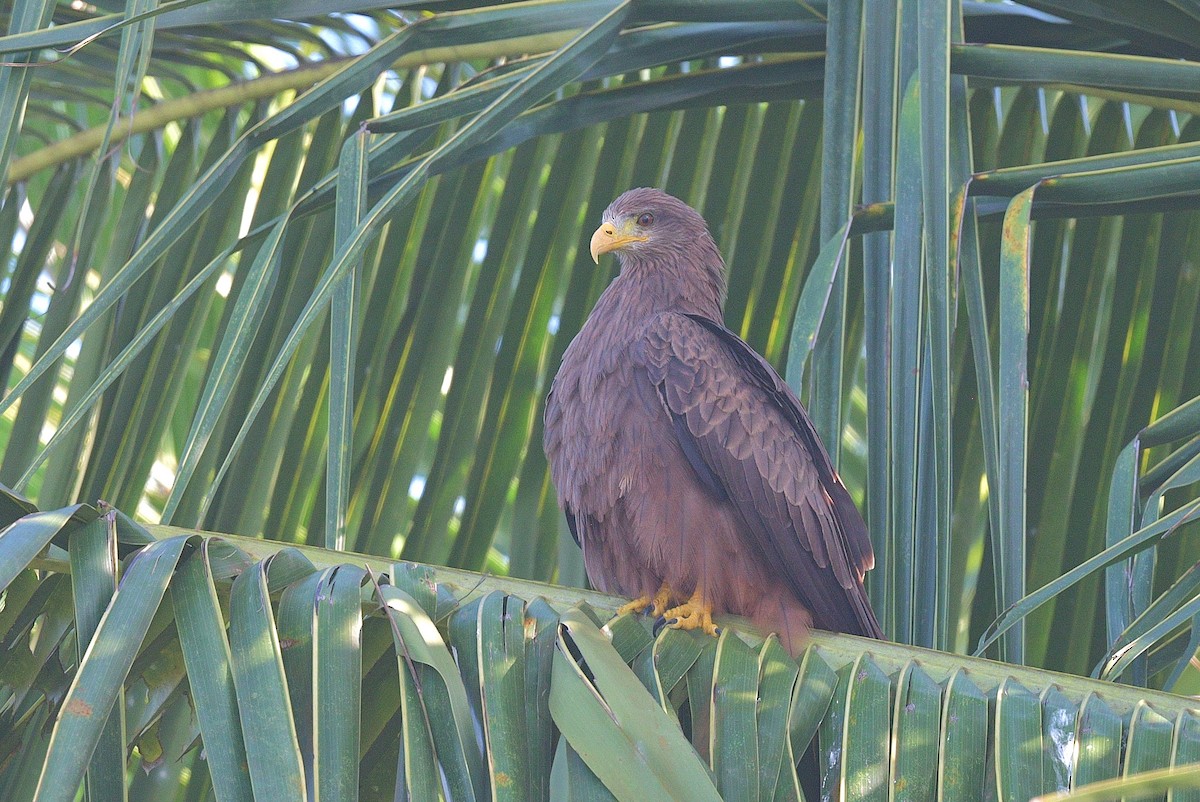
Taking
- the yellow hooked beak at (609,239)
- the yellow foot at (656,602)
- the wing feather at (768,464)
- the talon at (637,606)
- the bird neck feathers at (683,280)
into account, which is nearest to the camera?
the talon at (637,606)

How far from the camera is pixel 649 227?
4512mm

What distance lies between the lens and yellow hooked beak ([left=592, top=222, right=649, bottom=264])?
4328 mm

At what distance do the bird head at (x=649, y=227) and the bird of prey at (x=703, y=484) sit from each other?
49 cm

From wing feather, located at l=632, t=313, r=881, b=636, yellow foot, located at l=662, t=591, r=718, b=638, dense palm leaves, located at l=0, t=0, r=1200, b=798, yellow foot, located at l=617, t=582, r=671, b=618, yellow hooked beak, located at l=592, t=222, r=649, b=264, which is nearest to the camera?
dense palm leaves, located at l=0, t=0, r=1200, b=798

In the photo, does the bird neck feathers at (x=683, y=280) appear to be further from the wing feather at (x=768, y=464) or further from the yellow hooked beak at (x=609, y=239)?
the wing feather at (x=768, y=464)

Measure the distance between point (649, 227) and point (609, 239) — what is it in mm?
224

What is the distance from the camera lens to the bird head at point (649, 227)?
14.4 feet

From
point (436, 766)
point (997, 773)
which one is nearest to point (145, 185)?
point (436, 766)

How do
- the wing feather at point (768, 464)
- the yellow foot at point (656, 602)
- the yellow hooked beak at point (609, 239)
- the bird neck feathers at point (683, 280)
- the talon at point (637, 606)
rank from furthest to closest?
the bird neck feathers at point (683, 280) → the yellow hooked beak at point (609, 239) → the wing feather at point (768, 464) → the yellow foot at point (656, 602) → the talon at point (637, 606)

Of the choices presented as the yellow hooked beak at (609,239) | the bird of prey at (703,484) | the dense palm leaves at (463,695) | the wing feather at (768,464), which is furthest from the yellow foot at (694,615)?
the yellow hooked beak at (609,239)

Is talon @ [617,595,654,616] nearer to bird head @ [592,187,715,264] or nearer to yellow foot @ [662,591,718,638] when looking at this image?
yellow foot @ [662,591,718,638]

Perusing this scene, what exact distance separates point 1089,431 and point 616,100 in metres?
1.84

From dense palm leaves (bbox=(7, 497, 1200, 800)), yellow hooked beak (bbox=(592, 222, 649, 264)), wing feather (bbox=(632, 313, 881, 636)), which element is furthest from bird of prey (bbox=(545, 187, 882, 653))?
dense palm leaves (bbox=(7, 497, 1200, 800))

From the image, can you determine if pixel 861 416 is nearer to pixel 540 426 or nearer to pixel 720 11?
pixel 540 426
